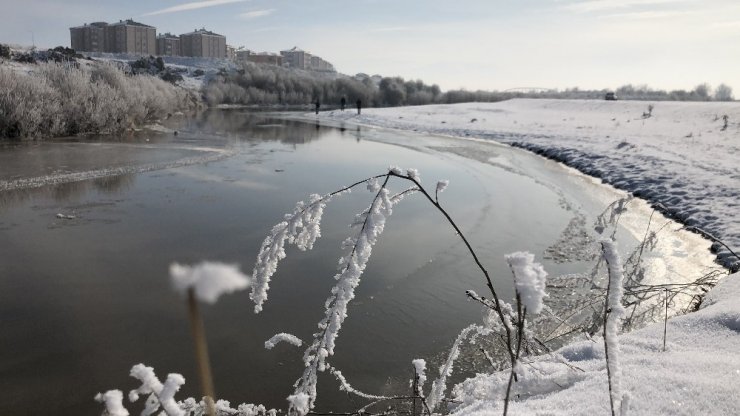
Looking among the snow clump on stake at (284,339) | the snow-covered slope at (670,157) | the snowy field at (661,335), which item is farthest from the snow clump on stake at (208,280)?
the snow-covered slope at (670,157)

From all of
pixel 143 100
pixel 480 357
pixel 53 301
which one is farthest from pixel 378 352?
pixel 143 100

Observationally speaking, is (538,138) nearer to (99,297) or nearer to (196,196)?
(196,196)

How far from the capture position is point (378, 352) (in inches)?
184

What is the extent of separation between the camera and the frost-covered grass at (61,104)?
61.2ft

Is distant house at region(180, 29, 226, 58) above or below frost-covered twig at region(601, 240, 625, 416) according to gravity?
above

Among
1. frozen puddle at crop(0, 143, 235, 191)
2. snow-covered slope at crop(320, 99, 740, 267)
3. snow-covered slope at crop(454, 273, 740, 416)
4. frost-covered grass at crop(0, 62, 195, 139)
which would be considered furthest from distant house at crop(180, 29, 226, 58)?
snow-covered slope at crop(454, 273, 740, 416)

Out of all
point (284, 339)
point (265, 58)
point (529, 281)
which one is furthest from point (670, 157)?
point (265, 58)

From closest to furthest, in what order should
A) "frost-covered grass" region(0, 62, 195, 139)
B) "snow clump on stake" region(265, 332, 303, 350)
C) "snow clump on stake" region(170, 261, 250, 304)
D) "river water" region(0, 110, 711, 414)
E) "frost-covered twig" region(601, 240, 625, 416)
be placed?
1. "snow clump on stake" region(170, 261, 250, 304)
2. "frost-covered twig" region(601, 240, 625, 416)
3. "snow clump on stake" region(265, 332, 303, 350)
4. "river water" region(0, 110, 711, 414)
5. "frost-covered grass" region(0, 62, 195, 139)

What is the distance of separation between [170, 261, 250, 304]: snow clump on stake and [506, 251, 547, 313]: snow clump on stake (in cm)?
40

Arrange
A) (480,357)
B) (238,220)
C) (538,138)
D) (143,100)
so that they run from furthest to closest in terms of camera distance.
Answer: (143,100), (538,138), (238,220), (480,357)

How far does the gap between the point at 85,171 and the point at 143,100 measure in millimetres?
16902

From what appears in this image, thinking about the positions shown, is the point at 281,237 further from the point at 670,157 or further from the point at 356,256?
the point at 670,157

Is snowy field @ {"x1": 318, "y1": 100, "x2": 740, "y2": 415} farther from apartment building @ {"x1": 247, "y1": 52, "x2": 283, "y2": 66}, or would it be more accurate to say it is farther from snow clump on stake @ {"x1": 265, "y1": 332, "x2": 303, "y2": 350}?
apartment building @ {"x1": 247, "y1": 52, "x2": 283, "y2": 66}

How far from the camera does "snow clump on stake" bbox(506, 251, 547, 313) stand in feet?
2.27
